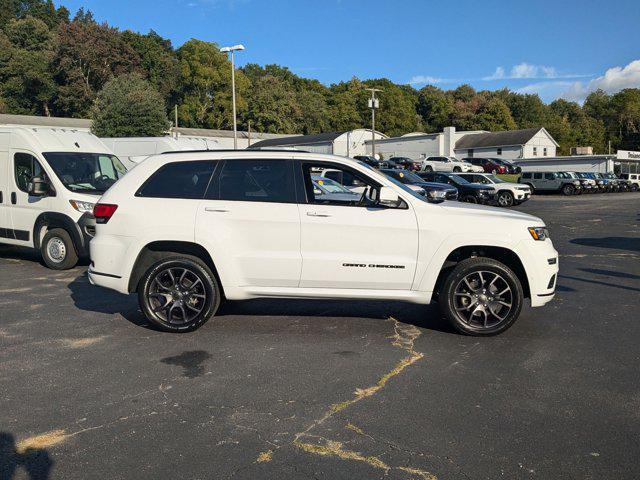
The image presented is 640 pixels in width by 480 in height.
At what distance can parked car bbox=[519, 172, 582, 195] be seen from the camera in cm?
3734

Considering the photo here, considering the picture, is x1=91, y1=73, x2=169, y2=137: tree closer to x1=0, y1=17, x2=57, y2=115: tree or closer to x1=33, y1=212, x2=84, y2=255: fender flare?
x1=0, y1=17, x2=57, y2=115: tree

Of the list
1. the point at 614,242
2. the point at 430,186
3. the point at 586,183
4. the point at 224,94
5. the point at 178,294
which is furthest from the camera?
the point at 224,94

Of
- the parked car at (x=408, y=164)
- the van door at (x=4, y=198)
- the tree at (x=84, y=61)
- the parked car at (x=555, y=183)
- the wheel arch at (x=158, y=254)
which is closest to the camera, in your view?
the wheel arch at (x=158, y=254)

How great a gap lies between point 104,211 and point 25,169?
210 inches

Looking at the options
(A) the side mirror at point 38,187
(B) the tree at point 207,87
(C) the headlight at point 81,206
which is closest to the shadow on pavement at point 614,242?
(C) the headlight at point 81,206

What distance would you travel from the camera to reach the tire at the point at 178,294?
20.3 feet

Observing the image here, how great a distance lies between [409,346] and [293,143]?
6831 cm

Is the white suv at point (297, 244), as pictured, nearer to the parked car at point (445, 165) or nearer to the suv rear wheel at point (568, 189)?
the suv rear wheel at point (568, 189)

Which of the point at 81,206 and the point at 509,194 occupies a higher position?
the point at 81,206

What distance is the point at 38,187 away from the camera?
1008 cm

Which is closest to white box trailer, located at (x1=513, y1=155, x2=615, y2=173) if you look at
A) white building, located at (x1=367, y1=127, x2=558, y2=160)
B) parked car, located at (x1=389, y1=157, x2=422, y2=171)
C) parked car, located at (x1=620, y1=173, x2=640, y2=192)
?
parked car, located at (x1=620, y1=173, x2=640, y2=192)

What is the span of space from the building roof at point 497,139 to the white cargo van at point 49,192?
66834 millimetres

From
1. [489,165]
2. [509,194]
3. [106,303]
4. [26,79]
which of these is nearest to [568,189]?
[509,194]

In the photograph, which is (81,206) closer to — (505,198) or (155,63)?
(505,198)
